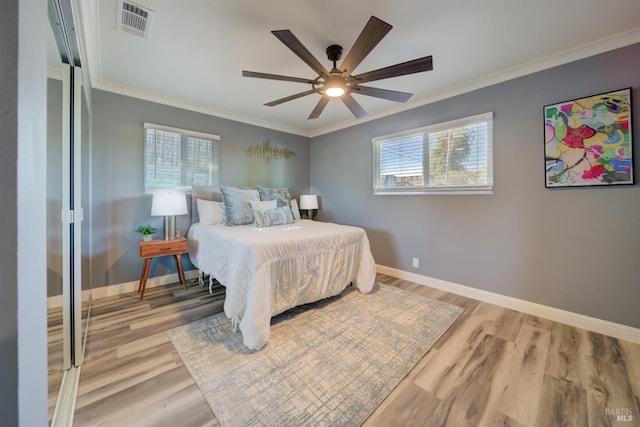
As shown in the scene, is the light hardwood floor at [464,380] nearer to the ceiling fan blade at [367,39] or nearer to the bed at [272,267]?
the bed at [272,267]

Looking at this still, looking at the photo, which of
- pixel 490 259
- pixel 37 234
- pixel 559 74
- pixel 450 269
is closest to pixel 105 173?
pixel 37 234

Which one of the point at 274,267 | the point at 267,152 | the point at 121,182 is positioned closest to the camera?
the point at 274,267

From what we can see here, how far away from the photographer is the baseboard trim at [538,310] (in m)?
2.04

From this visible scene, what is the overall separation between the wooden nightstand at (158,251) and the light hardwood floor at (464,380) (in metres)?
0.55

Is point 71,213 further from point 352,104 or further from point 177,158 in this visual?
point 352,104

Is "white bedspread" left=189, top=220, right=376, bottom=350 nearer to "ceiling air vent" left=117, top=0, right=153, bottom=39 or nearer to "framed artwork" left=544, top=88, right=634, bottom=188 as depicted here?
"ceiling air vent" left=117, top=0, right=153, bottom=39

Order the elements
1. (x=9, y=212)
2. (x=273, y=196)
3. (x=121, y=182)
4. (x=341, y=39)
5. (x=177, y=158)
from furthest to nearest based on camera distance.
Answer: (x=273, y=196)
(x=177, y=158)
(x=121, y=182)
(x=341, y=39)
(x=9, y=212)

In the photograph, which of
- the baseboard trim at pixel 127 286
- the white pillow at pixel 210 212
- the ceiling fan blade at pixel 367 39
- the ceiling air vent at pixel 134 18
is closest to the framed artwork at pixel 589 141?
the ceiling fan blade at pixel 367 39

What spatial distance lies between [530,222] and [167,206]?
3.91 meters

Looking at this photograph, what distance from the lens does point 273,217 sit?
10.3 feet

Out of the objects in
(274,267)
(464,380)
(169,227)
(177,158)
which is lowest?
(464,380)

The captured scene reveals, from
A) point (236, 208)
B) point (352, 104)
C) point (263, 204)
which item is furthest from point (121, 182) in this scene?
point (352, 104)

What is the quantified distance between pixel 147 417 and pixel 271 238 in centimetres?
135

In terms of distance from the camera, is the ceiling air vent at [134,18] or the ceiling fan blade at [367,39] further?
the ceiling air vent at [134,18]
